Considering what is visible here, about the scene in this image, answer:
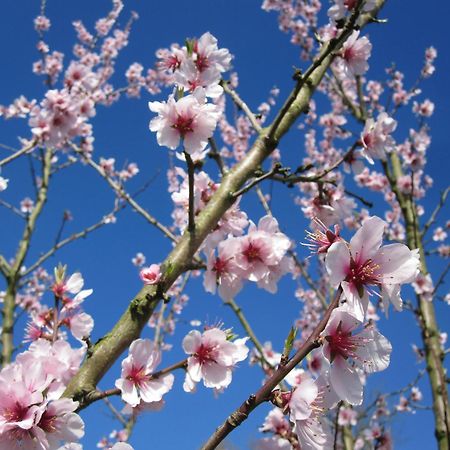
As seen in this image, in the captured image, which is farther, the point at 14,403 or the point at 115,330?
the point at 115,330

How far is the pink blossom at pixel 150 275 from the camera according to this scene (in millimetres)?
1867

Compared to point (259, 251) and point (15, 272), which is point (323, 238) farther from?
point (15, 272)

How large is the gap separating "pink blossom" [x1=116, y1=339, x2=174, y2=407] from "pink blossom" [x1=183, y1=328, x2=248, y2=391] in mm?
116

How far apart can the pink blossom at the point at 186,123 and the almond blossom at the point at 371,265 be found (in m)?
0.96

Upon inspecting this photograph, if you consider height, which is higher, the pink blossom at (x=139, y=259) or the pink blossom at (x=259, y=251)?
→ the pink blossom at (x=139, y=259)

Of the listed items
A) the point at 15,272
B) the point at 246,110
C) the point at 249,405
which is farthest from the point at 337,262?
the point at 15,272

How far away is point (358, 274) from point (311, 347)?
27 centimetres

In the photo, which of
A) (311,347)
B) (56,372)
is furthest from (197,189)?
(311,347)

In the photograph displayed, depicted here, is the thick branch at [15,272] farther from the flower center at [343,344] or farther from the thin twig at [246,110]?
the flower center at [343,344]

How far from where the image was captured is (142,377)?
69.6 inches

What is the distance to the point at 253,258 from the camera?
87.5 inches

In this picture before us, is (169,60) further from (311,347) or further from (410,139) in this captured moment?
(410,139)

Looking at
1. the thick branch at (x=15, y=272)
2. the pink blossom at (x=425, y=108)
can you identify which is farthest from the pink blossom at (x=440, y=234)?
the thick branch at (x=15, y=272)

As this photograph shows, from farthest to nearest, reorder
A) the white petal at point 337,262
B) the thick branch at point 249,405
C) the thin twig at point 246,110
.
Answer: the thin twig at point 246,110 → the white petal at point 337,262 → the thick branch at point 249,405
